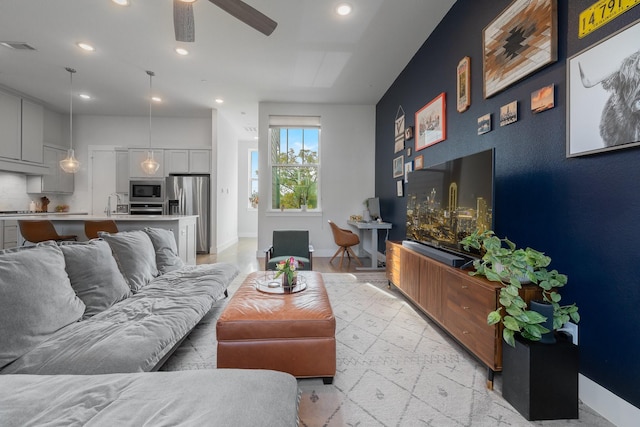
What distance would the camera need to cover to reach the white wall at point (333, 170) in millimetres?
6090

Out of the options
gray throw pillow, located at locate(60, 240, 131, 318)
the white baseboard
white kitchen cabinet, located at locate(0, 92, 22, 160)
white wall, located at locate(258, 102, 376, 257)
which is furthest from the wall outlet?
white kitchen cabinet, located at locate(0, 92, 22, 160)

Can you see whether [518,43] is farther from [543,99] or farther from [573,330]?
[573,330]

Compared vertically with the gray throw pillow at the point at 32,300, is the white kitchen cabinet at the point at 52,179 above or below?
above

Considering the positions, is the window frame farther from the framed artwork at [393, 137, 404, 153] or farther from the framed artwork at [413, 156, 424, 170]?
the framed artwork at [413, 156, 424, 170]

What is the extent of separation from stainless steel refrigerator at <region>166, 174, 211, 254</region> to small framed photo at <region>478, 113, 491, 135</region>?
225 inches

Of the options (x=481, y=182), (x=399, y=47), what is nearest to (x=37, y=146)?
(x=399, y=47)

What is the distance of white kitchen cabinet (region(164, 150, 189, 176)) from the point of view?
6.76 meters

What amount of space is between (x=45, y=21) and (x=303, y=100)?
387 centimetres

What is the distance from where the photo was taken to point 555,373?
148cm

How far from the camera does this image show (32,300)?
58.0 inches

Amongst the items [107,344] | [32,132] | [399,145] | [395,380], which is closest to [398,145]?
[399,145]

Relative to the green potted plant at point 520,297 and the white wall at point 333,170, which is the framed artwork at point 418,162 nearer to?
the white wall at point 333,170

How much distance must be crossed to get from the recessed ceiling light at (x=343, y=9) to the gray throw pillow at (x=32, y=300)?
11.2 feet

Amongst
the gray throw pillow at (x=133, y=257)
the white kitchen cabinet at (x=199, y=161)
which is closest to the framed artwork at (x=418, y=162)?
the gray throw pillow at (x=133, y=257)
